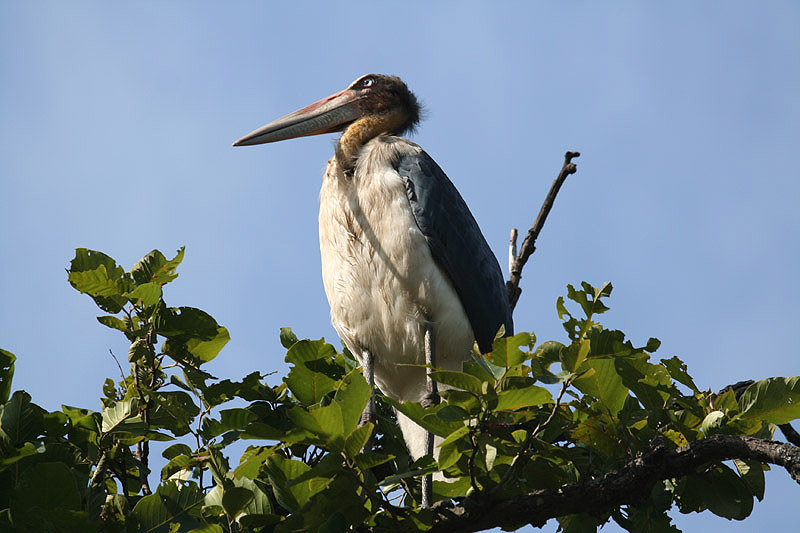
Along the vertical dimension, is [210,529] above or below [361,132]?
below

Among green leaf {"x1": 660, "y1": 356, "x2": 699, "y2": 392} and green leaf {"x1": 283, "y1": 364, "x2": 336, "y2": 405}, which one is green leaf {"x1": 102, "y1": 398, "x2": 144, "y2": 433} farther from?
green leaf {"x1": 660, "y1": 356, "x2": 699, "y2": 392}

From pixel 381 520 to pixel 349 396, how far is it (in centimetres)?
74

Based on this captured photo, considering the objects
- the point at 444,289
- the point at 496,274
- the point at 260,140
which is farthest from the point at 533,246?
the point at 260,140

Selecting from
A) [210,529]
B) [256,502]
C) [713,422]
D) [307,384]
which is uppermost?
[307,384]

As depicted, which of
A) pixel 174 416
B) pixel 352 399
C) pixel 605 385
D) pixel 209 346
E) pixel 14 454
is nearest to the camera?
pixel 352 399

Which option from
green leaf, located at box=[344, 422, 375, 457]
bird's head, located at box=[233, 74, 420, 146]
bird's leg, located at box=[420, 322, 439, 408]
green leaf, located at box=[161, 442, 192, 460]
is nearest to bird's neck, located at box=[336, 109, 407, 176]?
bird's head, located at box=[233, 74, 420, 146]

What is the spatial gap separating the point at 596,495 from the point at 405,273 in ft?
7.66

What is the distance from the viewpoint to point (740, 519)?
10.7ft

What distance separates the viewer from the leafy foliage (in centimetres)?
289

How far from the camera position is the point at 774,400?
3.08 meters

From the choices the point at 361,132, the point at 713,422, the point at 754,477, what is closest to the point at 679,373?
the point at 713,422

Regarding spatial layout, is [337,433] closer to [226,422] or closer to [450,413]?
[450,413]

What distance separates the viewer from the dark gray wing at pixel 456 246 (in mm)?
5414

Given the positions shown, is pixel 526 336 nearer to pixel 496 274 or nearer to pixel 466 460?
pixel 466 460
